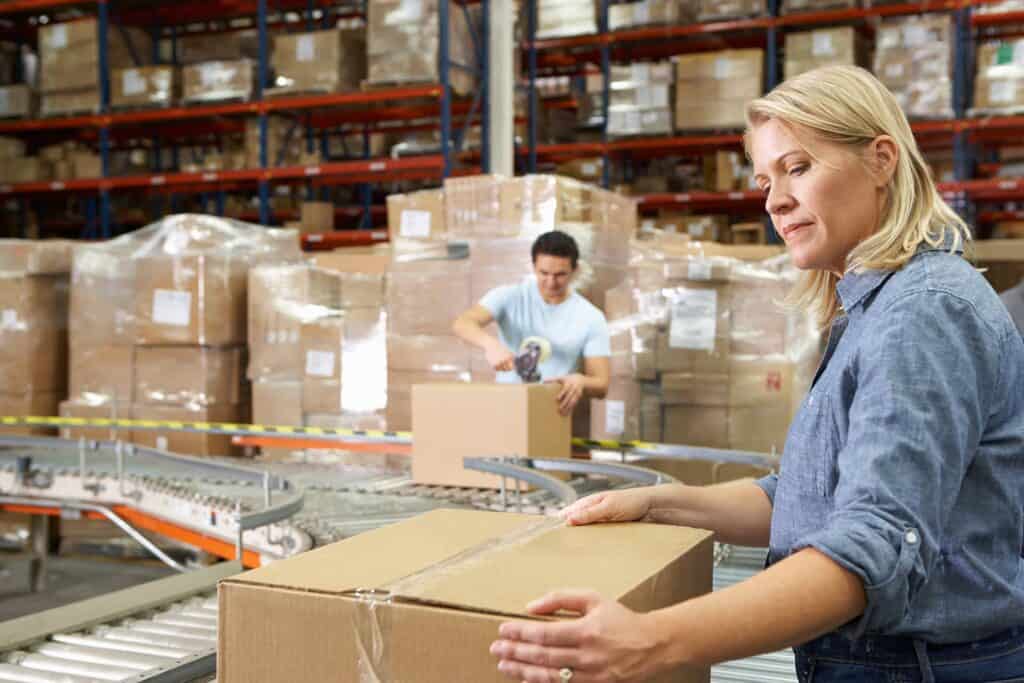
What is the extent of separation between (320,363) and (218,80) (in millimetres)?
4658

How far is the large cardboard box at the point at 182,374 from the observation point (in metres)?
6.21

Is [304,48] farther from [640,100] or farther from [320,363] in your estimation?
[320,363]

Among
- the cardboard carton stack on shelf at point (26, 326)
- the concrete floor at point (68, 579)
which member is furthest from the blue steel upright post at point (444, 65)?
the concrete floor at point (68, 579)

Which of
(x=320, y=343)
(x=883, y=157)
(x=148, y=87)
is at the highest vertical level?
(x=148, y=87)

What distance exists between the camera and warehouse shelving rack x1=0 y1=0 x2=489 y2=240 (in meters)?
8.83

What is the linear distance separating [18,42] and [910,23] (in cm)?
911

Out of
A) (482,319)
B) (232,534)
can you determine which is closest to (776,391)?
(482,319)

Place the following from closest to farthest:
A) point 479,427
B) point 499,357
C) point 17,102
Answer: point 479,427 → point 499,357 → point 17,102

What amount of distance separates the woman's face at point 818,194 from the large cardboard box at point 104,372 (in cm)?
557

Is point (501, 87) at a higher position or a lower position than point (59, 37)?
lower

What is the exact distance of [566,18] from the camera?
1002 centimetres

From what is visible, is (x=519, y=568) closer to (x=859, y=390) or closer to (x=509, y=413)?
(x=859, y=390)

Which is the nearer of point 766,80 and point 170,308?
point 170,308

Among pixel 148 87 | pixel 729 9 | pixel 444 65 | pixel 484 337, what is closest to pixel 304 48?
pixel 444 65
